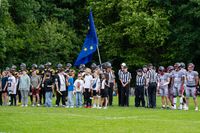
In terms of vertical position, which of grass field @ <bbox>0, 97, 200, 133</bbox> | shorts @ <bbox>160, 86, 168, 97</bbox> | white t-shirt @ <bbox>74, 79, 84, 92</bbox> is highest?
white t-shirt @ <bbox>74, 79, 84, 92</bbox>

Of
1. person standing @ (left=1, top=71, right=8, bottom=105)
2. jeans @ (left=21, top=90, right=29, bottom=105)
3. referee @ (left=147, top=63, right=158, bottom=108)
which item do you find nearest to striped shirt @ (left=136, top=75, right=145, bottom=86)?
referee @ (left=147, top=63, right=158, bottom=108)

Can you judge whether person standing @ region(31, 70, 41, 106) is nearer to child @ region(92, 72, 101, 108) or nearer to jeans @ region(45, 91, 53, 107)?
jeans @ region(45, 91, 53, 107)

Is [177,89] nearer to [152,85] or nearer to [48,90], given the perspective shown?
[152,85]

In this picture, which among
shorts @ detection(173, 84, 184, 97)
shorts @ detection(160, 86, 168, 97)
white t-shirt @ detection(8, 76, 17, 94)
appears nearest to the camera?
shorts @ detection(173, 84, 184, 97)

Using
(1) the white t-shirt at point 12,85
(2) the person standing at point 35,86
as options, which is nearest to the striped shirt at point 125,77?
(2) the person standing at point 35,86

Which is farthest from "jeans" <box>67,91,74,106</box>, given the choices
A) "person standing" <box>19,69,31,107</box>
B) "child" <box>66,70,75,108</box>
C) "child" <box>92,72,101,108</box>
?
"person standing" <box>19,69,31,107</box>

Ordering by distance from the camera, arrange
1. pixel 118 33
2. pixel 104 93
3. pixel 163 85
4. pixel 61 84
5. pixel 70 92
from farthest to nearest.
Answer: pixel 118 33 → pixel 61 84 → pixel 70 92 → pixel 163 85 → pixel 104 93

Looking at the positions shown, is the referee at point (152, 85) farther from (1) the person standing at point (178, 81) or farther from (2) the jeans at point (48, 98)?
(2) the jeans at point (48, 98)

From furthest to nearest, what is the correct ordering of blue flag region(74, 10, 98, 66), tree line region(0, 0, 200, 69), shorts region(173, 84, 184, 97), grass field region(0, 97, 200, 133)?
tree line region(0, 0, 200, 69)
blue flag region(74, 10, 98, 66)
shorts region(173, 84, 184, 97)
grass field region(0, 97, 200, 133)

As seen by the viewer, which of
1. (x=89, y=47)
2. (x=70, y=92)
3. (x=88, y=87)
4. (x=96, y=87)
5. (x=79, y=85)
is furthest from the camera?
(x=89, y=47)

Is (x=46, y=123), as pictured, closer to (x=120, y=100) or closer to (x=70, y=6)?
(x=120, y=100)

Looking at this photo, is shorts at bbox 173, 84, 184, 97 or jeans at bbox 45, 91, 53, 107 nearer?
shorts at bbox 173, 84, 184, 97

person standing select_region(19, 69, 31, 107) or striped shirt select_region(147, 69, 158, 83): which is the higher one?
striped shirt select_region(147, 69, 158, 83)

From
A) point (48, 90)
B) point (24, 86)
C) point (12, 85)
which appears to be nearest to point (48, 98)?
point (48, 90)
